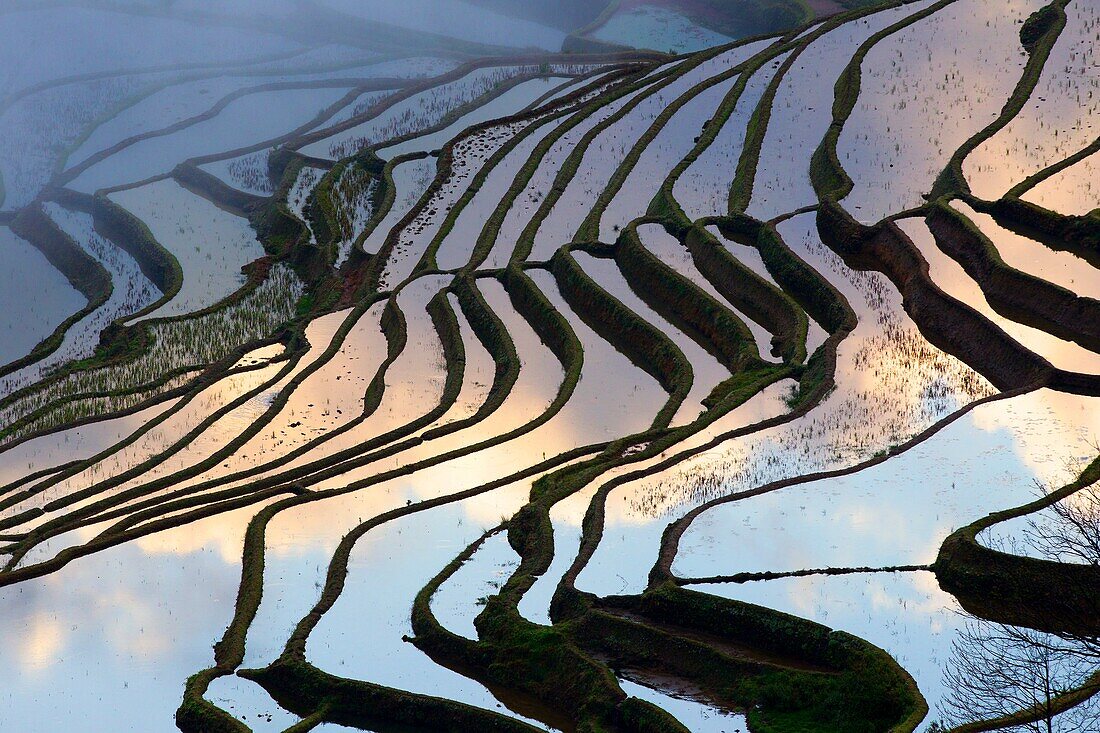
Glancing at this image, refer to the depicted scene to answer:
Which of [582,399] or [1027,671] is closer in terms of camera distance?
[1027,671]

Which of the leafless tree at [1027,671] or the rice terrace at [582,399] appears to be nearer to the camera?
the leafless tree at [1027,671]

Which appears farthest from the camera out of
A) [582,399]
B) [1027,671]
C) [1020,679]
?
[582,399]

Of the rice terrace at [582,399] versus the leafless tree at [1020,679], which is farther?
the rice terrace at [582,399]

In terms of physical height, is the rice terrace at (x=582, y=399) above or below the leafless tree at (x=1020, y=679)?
above

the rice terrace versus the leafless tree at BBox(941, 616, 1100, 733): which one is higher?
the rice terrace

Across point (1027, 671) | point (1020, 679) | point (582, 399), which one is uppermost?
point (582, 399)

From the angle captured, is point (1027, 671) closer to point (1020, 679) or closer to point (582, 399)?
point (1020, 679)

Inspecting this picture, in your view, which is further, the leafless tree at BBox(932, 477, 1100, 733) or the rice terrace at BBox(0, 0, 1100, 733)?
the rice terrace at BBox(0, 0, 1100, 733)

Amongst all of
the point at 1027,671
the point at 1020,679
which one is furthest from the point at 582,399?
the point at 1020,679

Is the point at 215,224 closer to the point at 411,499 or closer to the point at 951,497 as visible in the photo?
the point at 411,499
